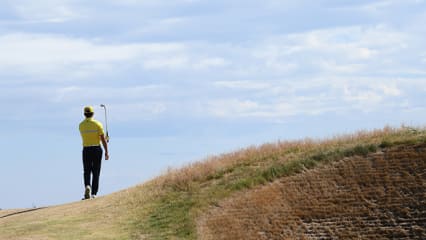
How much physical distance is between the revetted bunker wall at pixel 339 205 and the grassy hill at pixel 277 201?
0.07ft

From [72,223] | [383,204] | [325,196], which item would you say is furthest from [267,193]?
[72,223]

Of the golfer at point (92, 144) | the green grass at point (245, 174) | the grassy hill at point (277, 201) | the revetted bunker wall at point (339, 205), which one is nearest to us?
the revetted bunker wall at point (339, 205)

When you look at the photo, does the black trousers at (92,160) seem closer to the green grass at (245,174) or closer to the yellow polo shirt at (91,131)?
the yellow polo shirt at (91,131)

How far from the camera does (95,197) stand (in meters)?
21.1

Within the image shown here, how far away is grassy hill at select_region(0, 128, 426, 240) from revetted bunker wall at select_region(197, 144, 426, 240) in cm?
2

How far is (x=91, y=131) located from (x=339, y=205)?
21.1 ft

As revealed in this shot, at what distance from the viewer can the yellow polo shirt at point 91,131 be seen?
2045 centimetres

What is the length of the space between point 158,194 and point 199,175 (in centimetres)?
120

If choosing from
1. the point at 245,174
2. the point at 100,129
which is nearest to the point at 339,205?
the point at 245,174

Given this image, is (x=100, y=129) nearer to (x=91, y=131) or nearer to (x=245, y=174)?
(x=91, y=131)

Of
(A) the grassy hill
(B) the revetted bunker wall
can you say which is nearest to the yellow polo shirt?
(A) the grassy hill

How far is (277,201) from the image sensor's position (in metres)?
18.2

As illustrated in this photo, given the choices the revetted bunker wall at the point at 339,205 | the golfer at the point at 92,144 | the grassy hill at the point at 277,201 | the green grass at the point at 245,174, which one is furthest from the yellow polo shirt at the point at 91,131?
the revetted bunker wall at the point at 339,205

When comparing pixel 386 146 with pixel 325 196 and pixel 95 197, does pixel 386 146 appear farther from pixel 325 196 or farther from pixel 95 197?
pixel 95 197
